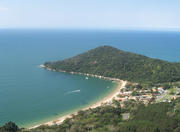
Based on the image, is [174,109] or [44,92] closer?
[174,109]

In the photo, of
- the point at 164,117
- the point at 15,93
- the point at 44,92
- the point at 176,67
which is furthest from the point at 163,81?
the point at 15,93

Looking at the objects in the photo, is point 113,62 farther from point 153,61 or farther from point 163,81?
point 163,81

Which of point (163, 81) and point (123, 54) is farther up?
point (123, 54)

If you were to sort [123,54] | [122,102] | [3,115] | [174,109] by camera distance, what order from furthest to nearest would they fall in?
[123,54] < [122,102] < [3,115] < [174,109]

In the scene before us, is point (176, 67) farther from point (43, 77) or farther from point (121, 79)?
point (43, 77)

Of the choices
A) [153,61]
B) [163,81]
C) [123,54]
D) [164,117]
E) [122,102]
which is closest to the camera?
[164,117]

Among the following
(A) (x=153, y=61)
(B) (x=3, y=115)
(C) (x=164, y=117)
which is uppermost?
(A) (x=153, y=61)

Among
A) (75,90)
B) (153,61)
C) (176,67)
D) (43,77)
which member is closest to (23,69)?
(43,77)
